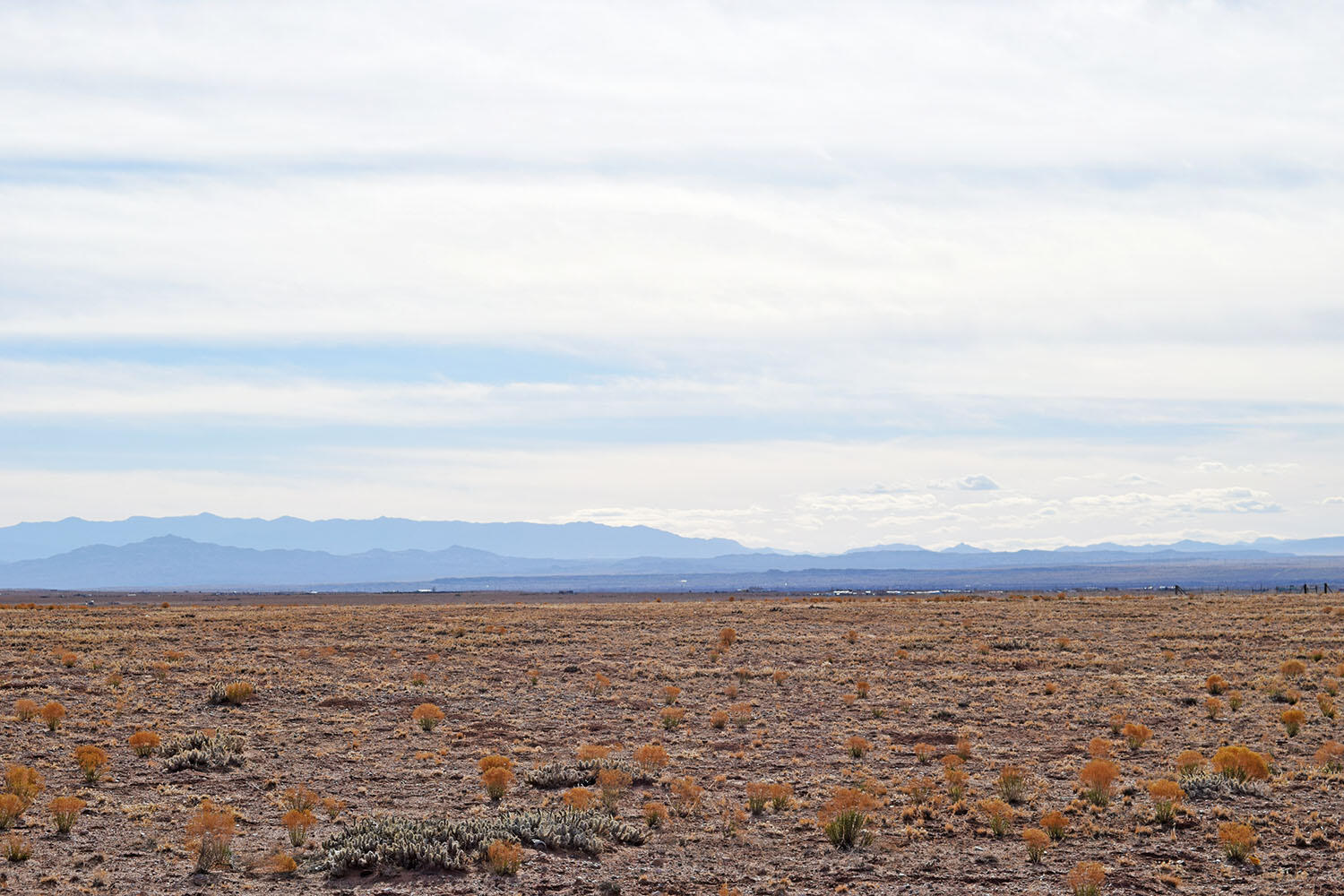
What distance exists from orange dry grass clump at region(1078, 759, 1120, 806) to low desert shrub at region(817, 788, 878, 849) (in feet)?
11.6

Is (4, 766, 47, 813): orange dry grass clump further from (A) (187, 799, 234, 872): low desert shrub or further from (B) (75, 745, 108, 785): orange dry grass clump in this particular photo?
(A) (187, 799, 234, 872): low desert shrub

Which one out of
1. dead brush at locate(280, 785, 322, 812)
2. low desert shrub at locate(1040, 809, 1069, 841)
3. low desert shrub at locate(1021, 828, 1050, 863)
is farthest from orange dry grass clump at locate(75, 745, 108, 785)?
low desert shrub at locate(1040, 809, 1069, 841)

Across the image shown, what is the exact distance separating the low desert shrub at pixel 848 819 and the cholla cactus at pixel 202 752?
1110cm

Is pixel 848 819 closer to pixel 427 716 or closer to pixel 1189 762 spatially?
pixel 1189 762

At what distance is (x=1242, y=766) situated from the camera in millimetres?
18219

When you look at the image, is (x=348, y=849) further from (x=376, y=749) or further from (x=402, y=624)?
(x=402, y=624)

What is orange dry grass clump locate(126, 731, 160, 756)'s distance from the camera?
20516 millimetres

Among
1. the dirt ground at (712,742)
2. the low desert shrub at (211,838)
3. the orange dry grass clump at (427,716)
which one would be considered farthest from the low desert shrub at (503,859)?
the orange dry grass clump at (427,716)

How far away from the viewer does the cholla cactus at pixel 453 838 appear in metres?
13.9

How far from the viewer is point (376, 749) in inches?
861

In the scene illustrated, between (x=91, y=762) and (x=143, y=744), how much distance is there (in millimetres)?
2298

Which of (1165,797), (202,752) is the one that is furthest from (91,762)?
(1165,797)

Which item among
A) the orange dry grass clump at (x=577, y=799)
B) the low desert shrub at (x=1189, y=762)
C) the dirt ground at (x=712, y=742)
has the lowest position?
the dirt ground at (x=712, y=742)

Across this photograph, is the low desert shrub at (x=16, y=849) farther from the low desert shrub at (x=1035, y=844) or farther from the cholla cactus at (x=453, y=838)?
the low desert shrub at (x=1035, y=844)
